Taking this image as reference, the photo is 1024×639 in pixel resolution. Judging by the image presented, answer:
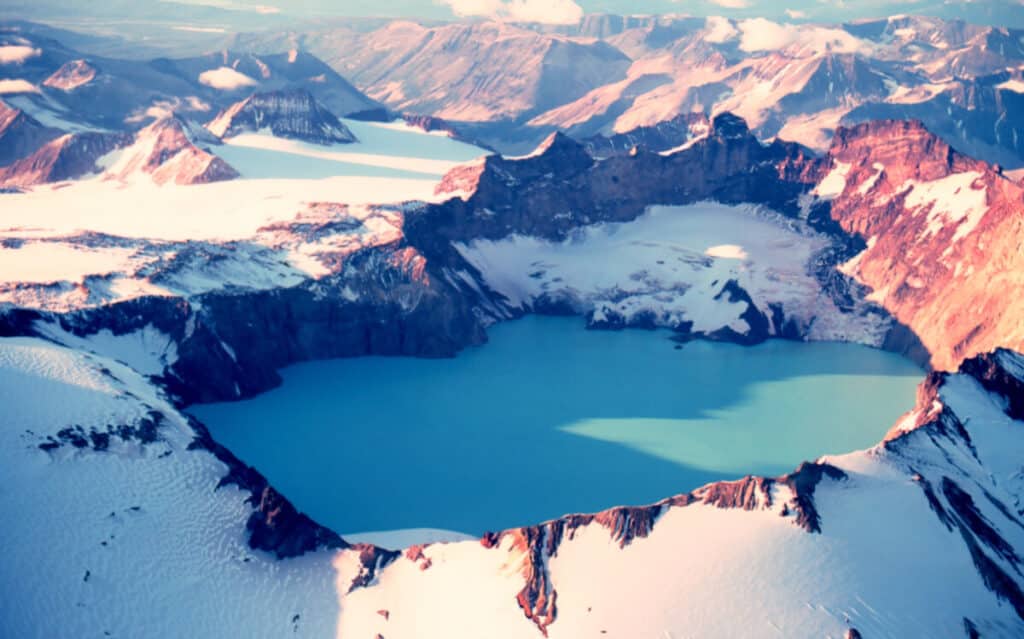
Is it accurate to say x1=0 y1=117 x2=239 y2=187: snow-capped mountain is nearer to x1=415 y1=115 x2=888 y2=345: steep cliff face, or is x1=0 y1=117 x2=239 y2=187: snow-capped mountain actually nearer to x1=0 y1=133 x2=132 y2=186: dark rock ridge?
x1=0 y1=133 x2=132 y2=186: dark rock ridge

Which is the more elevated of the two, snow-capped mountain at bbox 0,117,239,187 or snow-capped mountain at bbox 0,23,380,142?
snow-capped mountain at bbox 0,117,239,187

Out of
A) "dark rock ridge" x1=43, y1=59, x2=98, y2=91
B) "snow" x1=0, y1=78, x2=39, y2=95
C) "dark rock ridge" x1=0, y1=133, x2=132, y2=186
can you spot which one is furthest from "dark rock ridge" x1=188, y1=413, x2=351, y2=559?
"dark rock ridge" x1=43, y1=59, x2=98, y2=91

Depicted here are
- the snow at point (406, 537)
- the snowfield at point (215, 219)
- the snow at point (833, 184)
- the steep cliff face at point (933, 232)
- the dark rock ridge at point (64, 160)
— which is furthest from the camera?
the dark rock ridge at point (64, 160)

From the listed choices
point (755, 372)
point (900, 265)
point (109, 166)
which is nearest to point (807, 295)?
point (900, 265)

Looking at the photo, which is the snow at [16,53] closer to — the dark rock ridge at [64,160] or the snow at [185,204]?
the dark rock ridge at [64,160]

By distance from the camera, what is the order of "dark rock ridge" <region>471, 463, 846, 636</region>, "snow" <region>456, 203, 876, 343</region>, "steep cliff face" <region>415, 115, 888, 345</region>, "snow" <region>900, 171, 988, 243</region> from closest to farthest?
"dark rock ridge" <region>471, 463, 846, 636</region> → "snow" <region>900, 171, 988, 243</region> → "steep cliff face" <region>415, 115, 888, 345</region> → "snow" <region>456, 203, 876, 343</region>

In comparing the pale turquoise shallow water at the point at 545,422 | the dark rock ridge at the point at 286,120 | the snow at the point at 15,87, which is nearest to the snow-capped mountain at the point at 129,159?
the dark rock ridge at the point at 286,120

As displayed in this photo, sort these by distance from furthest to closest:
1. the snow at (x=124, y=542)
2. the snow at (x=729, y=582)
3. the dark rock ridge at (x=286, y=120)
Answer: the dark rock ridge at (x=286, y=120), the snow at (x=124, y=542), the snow at (x=729, y=582)
